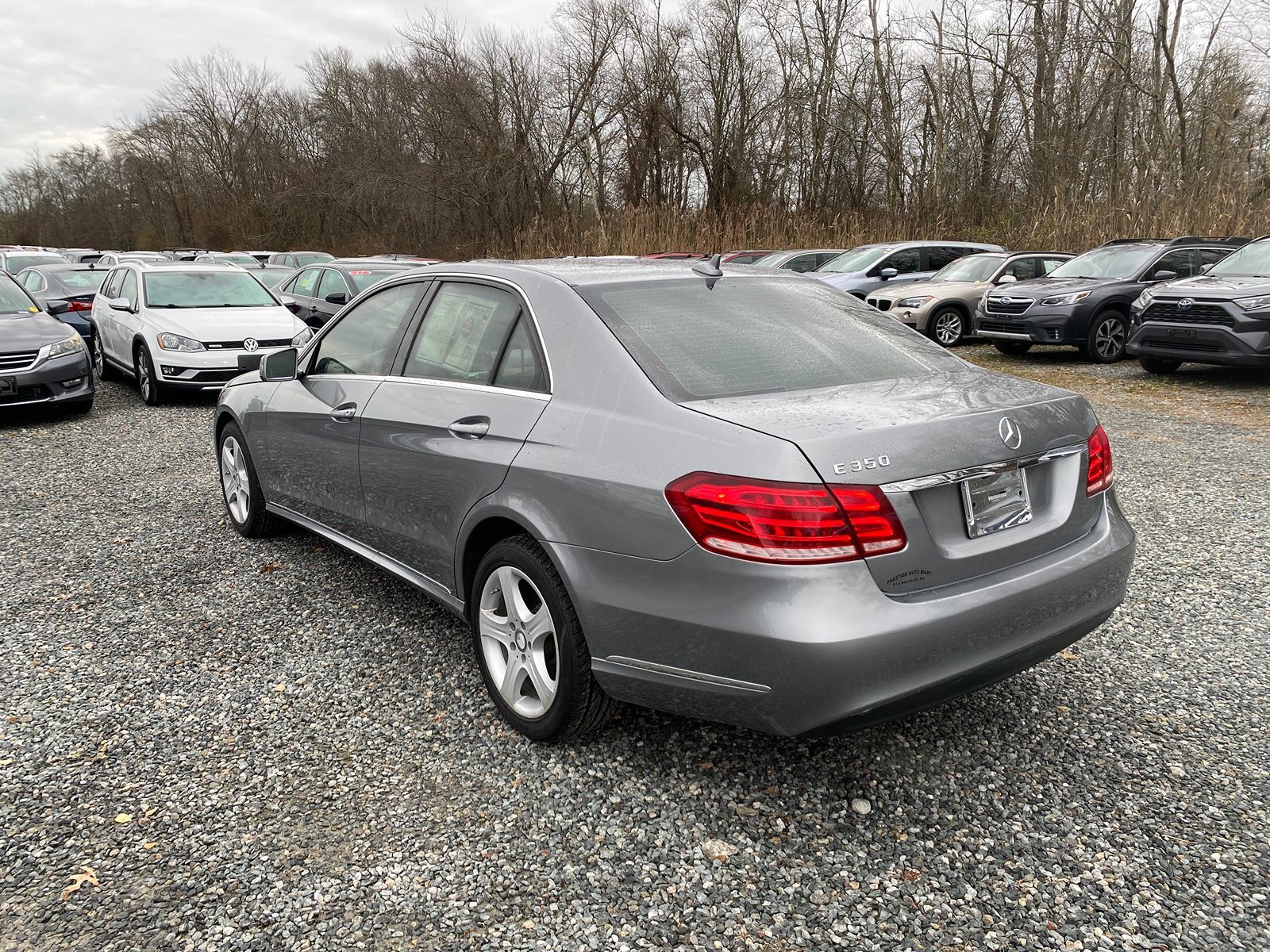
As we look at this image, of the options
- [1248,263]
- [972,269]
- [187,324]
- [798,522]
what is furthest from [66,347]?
[972,269]

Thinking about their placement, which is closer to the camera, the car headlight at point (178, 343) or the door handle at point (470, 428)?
the door handle at point (470, 428)

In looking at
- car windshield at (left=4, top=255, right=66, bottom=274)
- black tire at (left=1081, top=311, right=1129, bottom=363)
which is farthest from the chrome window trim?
car windshield at (left=4, top=255, right=66, bottom=274)

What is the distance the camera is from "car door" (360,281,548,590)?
3137mm

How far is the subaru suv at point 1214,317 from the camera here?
1016 cm

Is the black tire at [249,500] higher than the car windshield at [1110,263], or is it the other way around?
the car windshield at [1110,263]

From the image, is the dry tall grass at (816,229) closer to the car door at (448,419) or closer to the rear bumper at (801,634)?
the car door at (448,419)

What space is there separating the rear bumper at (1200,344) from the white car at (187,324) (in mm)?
10018

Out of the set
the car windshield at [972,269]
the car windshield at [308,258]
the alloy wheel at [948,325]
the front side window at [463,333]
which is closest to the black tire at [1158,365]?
the alloy wheel at [948,325]

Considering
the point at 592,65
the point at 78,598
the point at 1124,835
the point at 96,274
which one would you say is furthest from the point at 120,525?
the point at 592,65

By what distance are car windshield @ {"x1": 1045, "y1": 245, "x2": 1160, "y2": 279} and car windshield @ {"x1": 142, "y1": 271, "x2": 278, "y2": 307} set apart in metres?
11.3

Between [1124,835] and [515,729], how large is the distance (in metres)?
1.88

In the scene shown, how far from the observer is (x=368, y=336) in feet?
13.8

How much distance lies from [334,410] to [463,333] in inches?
36.1

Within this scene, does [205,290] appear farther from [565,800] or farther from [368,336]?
[565,800]
